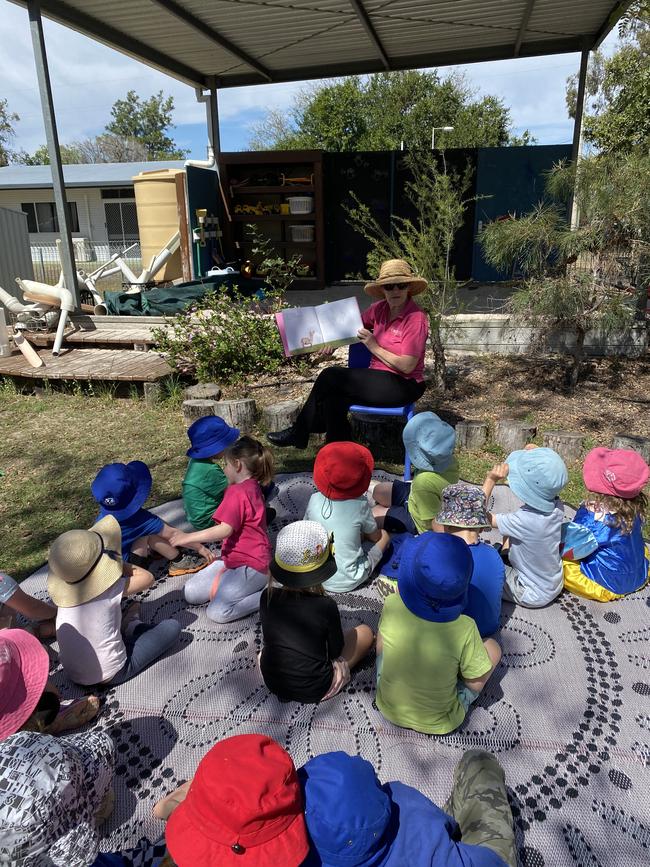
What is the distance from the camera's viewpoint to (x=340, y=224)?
1080 centimetres

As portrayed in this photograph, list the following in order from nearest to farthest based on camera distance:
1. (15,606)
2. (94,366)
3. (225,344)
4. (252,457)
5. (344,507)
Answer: (15,606) → (344,507) → (252,457) → (225,344) → (94,366)

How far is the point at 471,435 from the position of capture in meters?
4.62

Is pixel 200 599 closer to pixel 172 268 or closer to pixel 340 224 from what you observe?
pixel 172 268

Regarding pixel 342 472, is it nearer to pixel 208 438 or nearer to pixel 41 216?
pixel 208 438

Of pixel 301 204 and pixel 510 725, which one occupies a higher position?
pixel 301 204

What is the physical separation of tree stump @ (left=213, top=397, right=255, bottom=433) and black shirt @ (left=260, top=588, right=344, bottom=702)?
2.99 m

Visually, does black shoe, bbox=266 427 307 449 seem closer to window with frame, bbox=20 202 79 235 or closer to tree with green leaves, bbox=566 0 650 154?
tree with green leaves, bbox=566 0 650 154

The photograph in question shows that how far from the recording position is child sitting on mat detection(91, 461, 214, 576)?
2953 millimetres

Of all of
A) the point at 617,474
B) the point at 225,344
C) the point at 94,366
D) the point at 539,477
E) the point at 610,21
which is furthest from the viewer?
the point at 610,21

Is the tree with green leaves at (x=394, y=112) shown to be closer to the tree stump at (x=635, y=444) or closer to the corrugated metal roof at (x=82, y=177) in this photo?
the corrugated metal roof at (x=82, y=177)

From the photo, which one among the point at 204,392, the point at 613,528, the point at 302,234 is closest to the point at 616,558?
the point at 613,528

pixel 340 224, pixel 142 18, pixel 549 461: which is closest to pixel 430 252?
pixel 549 461

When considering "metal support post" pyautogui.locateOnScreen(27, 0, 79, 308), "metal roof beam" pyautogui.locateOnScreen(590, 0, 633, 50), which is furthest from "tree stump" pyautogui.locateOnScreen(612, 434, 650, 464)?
"metal support post" pyautogui.locateOnScreen(27, 0, 79, 308)

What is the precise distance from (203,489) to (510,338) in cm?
443
